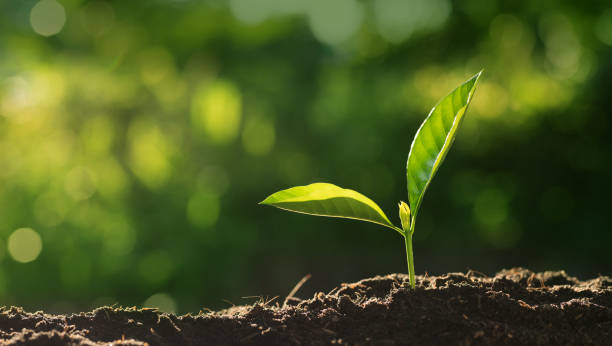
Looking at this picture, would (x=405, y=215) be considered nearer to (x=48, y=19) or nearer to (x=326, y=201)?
(x=326, y=201)

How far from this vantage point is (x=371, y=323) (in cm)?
114

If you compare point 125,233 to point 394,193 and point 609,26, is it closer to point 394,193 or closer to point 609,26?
point 394,193

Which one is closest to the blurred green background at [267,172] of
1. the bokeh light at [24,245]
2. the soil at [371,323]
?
the bokeh light at [24,245]

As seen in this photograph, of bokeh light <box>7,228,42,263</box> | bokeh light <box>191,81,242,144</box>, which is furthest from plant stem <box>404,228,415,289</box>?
bokeh light <box>7,228,42,263</box>

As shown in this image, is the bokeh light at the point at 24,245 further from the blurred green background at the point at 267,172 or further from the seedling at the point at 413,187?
the seedling at the point at 413,187

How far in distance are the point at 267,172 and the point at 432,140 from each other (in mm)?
2765

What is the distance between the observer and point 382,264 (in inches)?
158

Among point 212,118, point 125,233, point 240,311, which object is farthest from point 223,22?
point 240,311

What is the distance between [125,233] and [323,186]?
3087 millimetres

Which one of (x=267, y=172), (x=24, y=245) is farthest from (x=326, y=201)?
(x=24, y=245)

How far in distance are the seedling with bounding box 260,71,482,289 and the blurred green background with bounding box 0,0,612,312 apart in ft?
8.79

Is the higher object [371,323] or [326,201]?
[326,201]

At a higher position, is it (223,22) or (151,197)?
(223,22)

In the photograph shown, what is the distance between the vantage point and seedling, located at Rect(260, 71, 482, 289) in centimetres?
112
